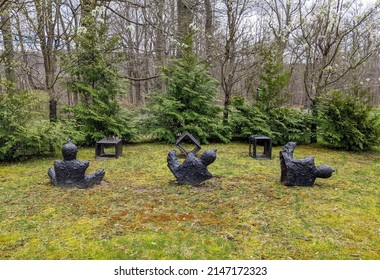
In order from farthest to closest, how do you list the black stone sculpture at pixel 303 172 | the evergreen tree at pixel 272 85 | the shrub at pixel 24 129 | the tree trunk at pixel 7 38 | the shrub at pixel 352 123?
the evergreen tree at pixel 272 85
the shrub at pixel 352 123
the tree trunk at pixel 7 38
the shrub at pixel 24 129
the black stone sculpture at pixel 303 172

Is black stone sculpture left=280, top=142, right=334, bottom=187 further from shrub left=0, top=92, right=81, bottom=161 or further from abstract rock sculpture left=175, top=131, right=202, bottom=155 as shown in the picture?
shrub left=0, top=92, right=81, bottom=161

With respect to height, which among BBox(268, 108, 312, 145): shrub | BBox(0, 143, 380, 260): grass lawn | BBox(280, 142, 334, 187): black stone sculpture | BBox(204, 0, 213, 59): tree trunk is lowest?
BBox(0, 143, 380, 260): grass lawn

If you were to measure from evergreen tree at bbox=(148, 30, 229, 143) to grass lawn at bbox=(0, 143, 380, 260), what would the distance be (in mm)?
3162

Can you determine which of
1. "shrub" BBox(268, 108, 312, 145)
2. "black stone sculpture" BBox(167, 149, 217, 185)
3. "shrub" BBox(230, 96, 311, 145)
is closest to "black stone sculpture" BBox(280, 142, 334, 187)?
"black stone sculpture" BBox(167, 149, 217, 185)

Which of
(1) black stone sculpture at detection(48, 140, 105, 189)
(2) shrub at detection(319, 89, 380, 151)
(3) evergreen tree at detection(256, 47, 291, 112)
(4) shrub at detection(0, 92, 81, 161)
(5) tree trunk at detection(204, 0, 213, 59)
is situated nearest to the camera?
(1) black stone sculpture at detection(48, 140, 105, 189)

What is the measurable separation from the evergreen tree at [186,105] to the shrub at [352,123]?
2957mm

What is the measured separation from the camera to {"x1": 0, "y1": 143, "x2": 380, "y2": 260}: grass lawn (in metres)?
2.63

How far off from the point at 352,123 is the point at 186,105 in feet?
14.8

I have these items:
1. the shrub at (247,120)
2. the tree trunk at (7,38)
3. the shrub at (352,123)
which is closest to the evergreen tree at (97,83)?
the tree trunk at (7,38)

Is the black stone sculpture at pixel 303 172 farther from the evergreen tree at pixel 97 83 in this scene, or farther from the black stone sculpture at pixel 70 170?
the evergreen tree at pixel 97 83

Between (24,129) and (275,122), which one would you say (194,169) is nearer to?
(24,129)

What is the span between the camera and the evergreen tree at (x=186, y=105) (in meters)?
8.38

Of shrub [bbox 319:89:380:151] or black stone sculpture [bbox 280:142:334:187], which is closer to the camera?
black stone sculpture [bbox 280:142:334:187]

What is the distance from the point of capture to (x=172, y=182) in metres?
4.69
